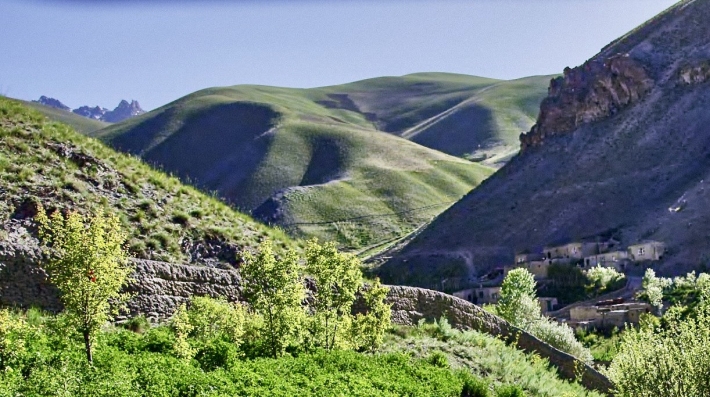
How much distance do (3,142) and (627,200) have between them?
6578 centimetres

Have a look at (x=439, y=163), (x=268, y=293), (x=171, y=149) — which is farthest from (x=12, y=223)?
(x=171, y=149)

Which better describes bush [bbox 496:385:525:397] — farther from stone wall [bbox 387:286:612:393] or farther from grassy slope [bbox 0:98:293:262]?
grassy slope [bbox 0:98:293:262]

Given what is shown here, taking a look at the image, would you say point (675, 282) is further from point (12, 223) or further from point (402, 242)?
point (12, 223)

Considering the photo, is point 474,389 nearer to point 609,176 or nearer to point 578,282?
point 578,282

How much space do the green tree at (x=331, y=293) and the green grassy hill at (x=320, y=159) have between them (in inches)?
2415

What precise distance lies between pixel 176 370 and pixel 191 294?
15.6 ft

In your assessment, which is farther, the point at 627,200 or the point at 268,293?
the point at 627,200

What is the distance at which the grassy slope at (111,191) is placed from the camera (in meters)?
16.7

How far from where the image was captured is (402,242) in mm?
86500

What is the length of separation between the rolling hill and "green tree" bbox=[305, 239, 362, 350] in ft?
178

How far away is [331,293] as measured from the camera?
1494cm

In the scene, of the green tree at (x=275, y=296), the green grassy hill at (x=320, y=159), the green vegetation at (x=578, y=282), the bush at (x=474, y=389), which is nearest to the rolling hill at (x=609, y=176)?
the green vegetation at (x=578, y=282)

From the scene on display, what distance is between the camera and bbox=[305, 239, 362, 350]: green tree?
14492 mm

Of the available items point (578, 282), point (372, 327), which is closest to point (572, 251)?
point (578, 282)
